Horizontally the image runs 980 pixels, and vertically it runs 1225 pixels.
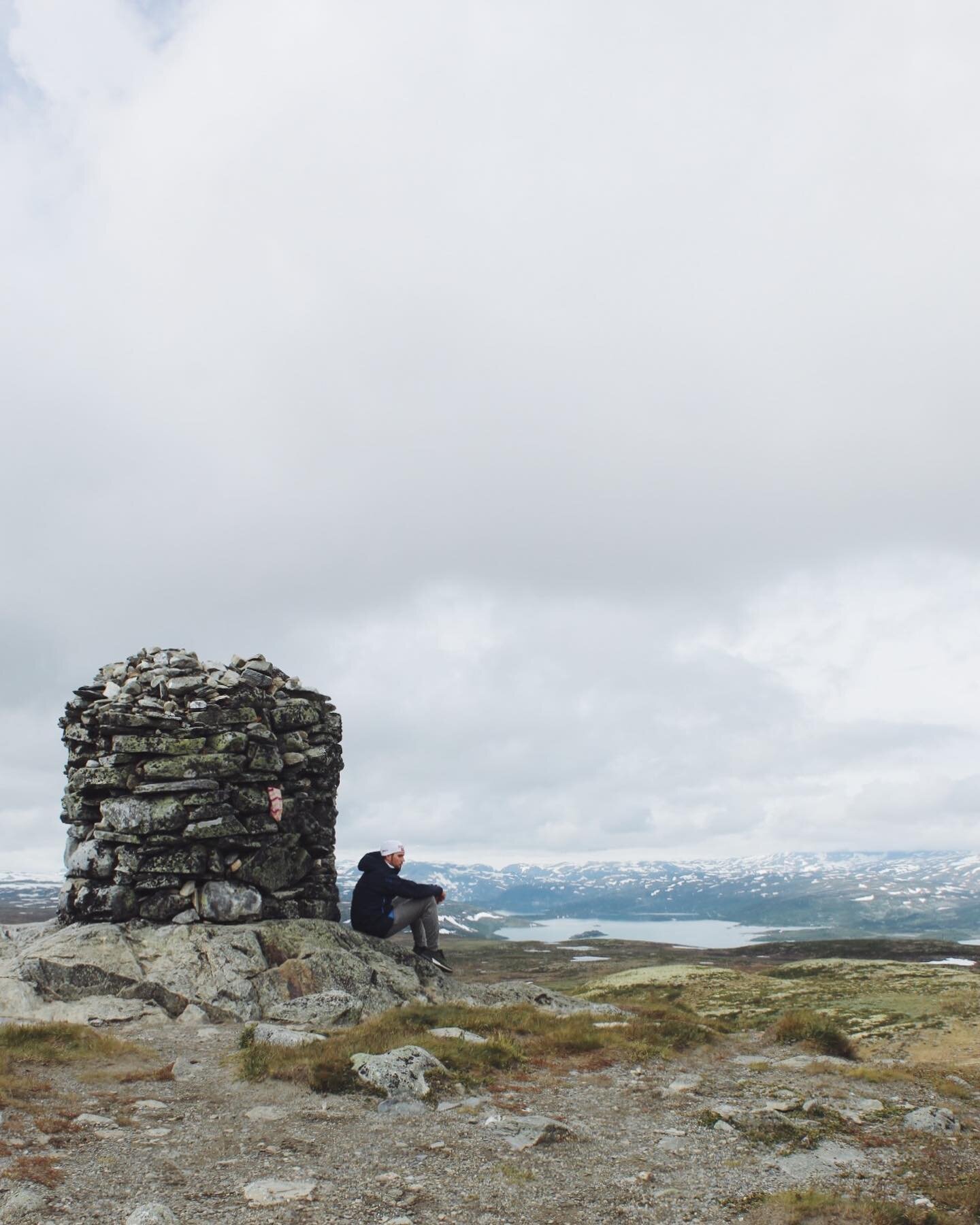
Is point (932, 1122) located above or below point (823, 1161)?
below

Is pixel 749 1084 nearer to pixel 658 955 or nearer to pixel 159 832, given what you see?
pixel 159 832

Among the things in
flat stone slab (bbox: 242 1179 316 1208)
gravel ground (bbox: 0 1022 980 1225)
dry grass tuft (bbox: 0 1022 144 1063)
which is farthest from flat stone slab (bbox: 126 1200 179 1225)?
dry grass tuft (bbox: 0 1022 144 1063)

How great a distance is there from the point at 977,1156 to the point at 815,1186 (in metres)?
2.96

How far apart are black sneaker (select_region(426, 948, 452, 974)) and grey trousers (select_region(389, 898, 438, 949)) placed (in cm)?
39

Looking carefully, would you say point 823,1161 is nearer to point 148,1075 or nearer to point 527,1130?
point 527,1130

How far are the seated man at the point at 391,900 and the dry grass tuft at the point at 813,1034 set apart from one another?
10.4m

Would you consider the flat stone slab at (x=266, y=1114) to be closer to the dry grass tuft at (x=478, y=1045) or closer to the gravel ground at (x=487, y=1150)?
the gravel ground at (x=487, y=1150)

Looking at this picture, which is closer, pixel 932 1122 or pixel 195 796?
pixel 932 1122

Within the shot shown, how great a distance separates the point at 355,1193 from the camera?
8.55 m

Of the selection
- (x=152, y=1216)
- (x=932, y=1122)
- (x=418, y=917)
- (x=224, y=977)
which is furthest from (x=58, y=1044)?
(x=932, y=1122)

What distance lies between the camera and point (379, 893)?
25.4 meters

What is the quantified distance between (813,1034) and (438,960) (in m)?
12.9

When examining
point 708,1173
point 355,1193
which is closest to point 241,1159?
point 355,1193

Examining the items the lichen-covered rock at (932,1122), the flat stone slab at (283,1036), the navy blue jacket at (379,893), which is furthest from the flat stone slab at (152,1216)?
the navy blue jacket at (379,893)
